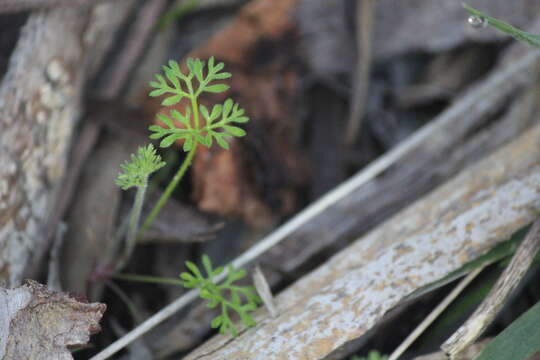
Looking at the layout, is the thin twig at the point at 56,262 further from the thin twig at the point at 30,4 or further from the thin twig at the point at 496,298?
the thin twig at the point at 496,298

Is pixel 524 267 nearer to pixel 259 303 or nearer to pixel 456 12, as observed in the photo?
pixel 259 303

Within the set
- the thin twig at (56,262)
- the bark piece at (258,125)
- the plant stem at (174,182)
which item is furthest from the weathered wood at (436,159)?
the thin twig at (56,262)

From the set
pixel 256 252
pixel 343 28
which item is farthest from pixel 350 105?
pixel 256 252

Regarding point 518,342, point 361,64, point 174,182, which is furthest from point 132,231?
point 361,64

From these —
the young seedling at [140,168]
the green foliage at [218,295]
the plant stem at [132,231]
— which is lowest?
the green foliage at [218,295]

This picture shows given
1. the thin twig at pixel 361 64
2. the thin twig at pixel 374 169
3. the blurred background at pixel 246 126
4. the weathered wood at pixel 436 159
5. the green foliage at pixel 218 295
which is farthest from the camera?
the thin twig at pixel 361 64

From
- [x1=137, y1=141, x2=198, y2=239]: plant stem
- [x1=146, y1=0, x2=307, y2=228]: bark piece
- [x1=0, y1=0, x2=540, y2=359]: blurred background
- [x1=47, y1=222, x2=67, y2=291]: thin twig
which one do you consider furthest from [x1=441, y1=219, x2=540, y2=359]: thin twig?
[x1=47, y1=222, x2=67, y2=291]: thin twig

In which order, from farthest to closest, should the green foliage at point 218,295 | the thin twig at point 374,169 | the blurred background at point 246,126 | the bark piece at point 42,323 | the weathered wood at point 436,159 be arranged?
the weathered wood at point 436,159, the blurred background at point 246,126, the thin twig at point 374,169, the green foliage at point 218,295, the bark piece at point 42,323
